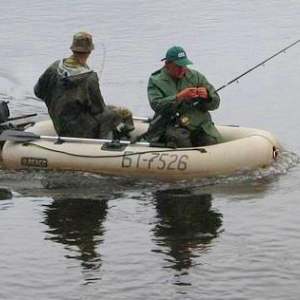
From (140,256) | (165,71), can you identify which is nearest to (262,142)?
(165,71)

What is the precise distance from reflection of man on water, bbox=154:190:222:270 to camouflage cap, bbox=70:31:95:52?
1997 mm

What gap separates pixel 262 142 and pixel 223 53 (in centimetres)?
1064

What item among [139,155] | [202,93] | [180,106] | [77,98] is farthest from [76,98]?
[202,93]

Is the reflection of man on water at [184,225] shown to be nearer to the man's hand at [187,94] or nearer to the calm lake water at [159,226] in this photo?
the calm lake water at [159,226]

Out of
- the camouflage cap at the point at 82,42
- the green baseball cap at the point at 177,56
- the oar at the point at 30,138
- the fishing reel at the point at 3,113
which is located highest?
the camouflage cap at the point at 82,42

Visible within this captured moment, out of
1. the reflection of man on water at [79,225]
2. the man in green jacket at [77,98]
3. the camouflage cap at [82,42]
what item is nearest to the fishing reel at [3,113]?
the man in green jacket at [77,98]

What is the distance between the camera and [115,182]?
11.7 m

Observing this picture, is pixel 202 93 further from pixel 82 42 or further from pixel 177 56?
pixel 82 42

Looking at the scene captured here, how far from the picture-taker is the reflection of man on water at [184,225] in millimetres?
9031

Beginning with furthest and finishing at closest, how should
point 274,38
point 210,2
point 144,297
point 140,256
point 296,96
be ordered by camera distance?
point 210,2 < point 274,38 < point 296,96 < point 140,256 < point 144,297

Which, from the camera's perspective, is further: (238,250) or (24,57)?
(24,57)

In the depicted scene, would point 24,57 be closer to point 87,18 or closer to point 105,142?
point 87,18

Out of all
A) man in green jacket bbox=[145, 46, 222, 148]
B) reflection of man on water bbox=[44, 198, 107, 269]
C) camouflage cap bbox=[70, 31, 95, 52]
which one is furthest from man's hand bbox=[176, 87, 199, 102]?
reflection of man on water bbox=[44, 198, 107, 269]

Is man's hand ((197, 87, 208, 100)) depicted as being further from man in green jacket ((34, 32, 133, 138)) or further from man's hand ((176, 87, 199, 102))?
→ man in green jacket ((34, 32, 133, 138))
